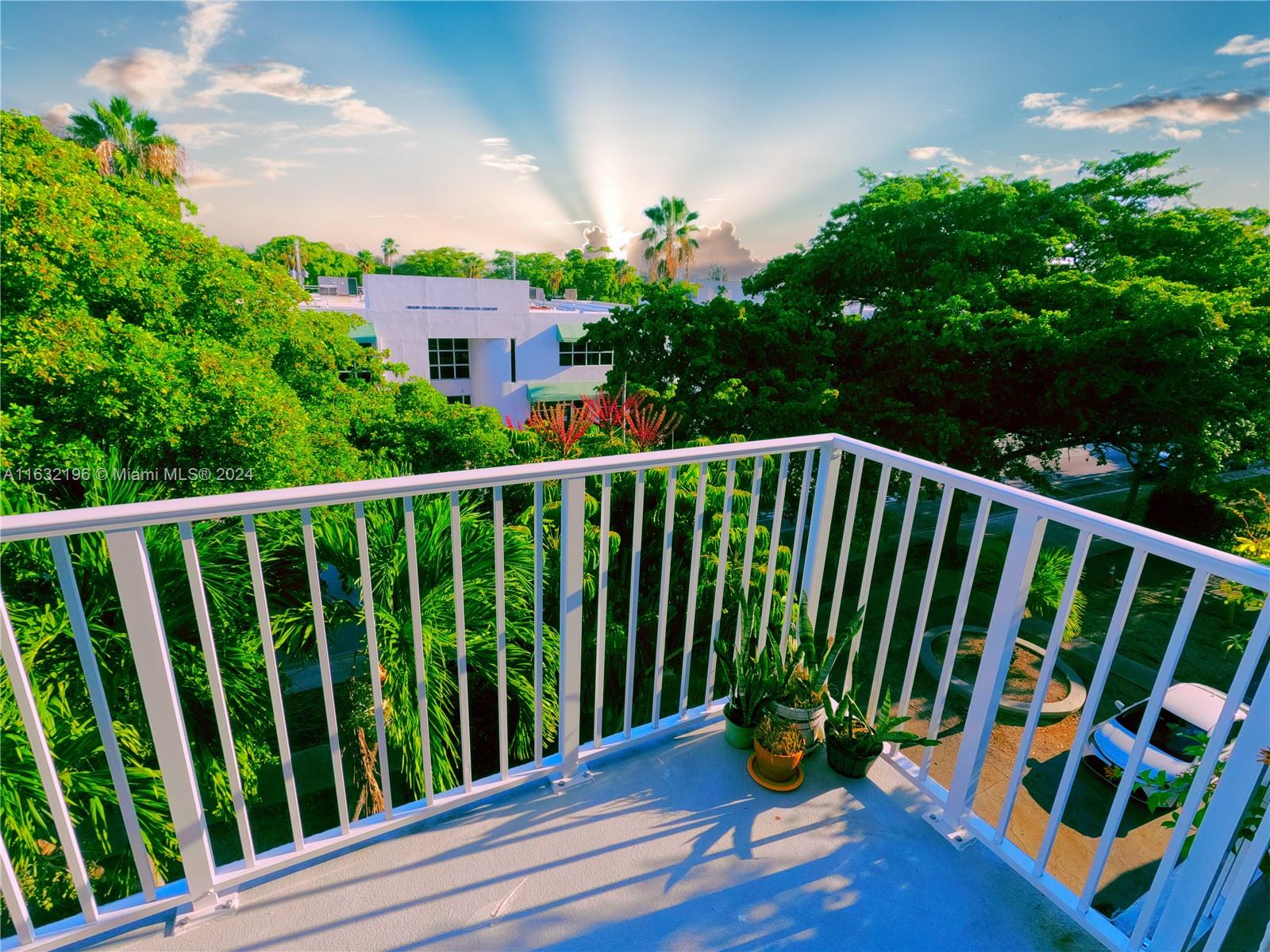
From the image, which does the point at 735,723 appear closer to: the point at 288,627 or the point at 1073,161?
the point at 288,627

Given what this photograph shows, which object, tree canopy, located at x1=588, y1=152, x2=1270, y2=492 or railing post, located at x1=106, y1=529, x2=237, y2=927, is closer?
railing post, located at x1=106, y1=529, x2=237, y2=927

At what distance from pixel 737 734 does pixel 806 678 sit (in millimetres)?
337

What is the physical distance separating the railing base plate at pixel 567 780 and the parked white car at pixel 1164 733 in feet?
16.9

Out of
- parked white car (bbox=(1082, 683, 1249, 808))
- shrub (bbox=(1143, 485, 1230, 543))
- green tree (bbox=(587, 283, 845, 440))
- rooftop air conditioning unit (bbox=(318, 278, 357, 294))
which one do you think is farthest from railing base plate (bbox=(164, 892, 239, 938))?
rooftop air conditioning unit (bbox=(318, 278, 357, 294))

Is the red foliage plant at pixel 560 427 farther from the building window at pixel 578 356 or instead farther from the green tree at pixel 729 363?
the building window at pixel 578 356

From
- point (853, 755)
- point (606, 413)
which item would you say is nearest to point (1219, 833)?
point (853, 755)

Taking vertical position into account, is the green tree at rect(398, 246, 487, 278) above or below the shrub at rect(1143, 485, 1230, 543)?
above

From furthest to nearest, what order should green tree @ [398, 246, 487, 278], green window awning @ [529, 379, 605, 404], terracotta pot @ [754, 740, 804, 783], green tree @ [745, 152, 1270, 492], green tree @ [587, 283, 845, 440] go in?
green tree @ [398, 246, 487, 278], green window awning @ [529, 379, 605, 404], green tree @ [587, 283, 845, 440], green tree @ [745, 152, 1270, 492], terracotta pot @ [754, 740, 804, 783]

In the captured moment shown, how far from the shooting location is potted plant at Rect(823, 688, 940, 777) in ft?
6.35

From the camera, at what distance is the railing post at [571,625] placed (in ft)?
5.53

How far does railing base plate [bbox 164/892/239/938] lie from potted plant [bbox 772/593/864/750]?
1.58 m

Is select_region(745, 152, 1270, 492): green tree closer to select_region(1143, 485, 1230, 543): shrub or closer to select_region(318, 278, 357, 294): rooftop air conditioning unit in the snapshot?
select_region(1143, 485, 1230, 543): shrub

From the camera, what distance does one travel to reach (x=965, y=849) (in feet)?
5.73

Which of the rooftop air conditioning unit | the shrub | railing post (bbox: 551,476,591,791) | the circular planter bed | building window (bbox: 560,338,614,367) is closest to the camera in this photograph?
railing post (bbox: 551,476,591,791)
